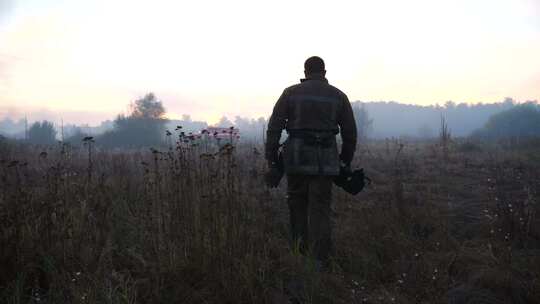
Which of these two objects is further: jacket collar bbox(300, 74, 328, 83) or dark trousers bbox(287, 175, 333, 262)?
jacket collar bbox(300, 74, 328, 83)

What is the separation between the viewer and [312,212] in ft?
14.9

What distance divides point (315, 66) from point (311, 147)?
930mm

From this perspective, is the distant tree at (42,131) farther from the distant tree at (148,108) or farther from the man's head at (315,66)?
the man's head at (315,66)

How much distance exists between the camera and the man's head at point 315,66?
4773mm

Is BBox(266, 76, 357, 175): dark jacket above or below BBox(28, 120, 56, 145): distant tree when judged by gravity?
below

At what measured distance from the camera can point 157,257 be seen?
3.67 metres

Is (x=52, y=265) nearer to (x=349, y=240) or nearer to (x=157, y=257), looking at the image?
(x=157, y=257)

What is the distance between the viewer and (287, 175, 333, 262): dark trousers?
A: 448 cm

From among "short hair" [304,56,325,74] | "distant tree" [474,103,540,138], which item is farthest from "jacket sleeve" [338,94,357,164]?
"distant tree" [474,103,540,138]

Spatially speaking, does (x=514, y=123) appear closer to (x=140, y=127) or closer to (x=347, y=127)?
(x=140, y=127)

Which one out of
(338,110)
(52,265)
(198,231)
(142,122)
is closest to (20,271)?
(52,265)

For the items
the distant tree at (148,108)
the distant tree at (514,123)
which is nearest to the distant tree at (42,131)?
the distant tree at (148,108)

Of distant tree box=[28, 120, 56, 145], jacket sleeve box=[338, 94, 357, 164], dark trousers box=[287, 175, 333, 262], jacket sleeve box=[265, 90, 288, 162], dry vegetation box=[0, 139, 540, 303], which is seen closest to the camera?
dry vegetation box=[0, 139, 540, 303]

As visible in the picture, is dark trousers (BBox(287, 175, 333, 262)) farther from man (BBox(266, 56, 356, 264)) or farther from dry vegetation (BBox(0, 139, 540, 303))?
dry vegetation (BBox(0, 139, 540, 303))
